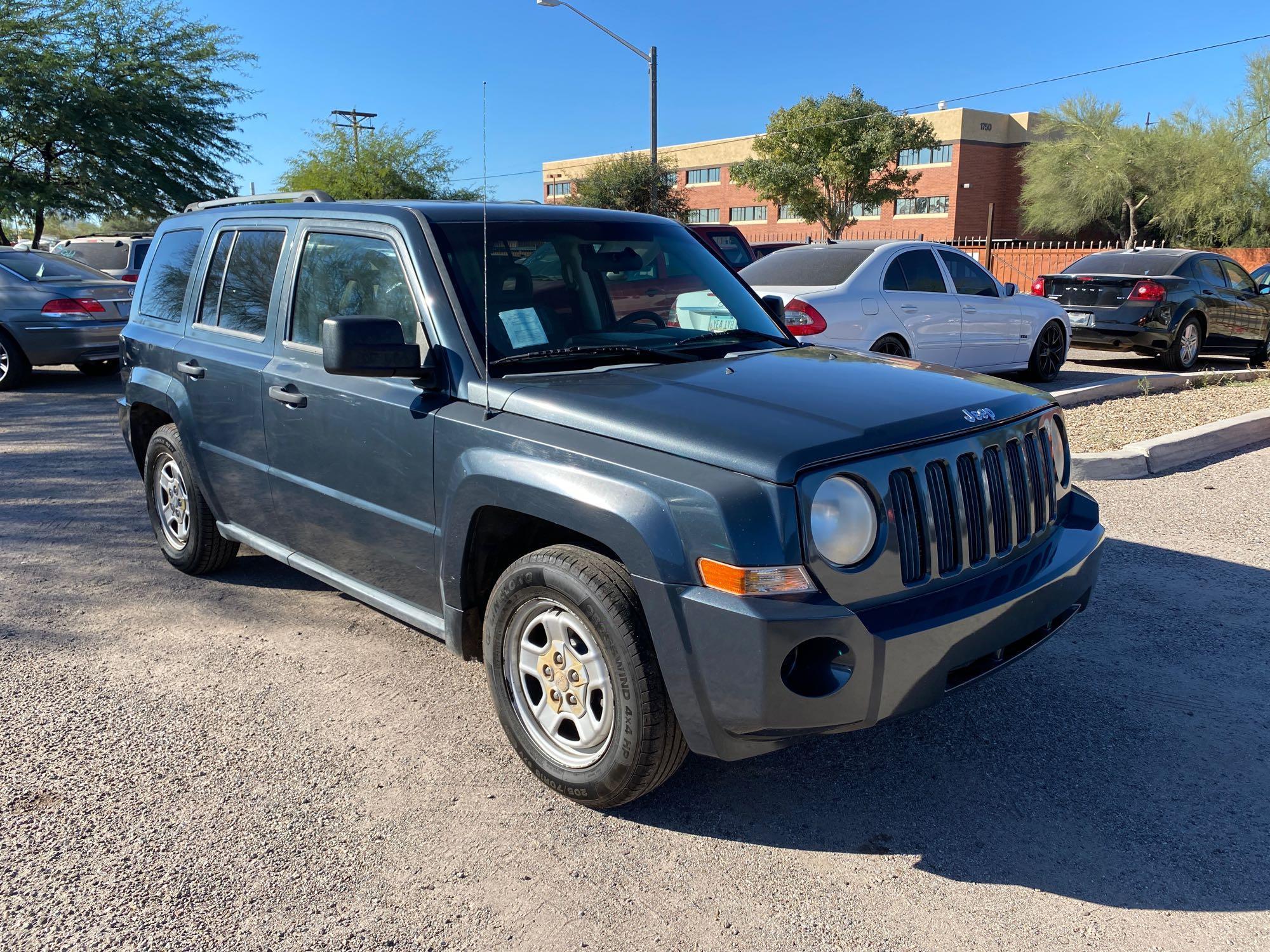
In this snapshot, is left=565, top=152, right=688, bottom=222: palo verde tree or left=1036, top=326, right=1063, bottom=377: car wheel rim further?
left=565, top=152, right=688, bottom=222: palo verde tree

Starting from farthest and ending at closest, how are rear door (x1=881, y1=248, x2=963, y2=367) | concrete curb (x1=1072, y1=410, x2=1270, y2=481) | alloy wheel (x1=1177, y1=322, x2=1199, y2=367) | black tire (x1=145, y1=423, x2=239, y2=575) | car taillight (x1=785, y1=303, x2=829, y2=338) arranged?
alloy wheel (x1=1177, y1=322, x2=1199, y2=367) → rear door (x1=881, y1=248, x2=963, y2=367) → car taillight (x1=785, y1=303, x2=829, y2=338) → concrete curb (x1=1072, y1=410, x2=1270, y2=481) → black tire (x1=145, y1=423, x2=239, y2=575)

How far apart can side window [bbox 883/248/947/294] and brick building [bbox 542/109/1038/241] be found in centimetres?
4748

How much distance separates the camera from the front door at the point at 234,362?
4523 millimetres

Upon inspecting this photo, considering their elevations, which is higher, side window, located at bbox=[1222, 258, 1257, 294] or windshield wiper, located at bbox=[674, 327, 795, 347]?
side window, located at bbox=[1222, 258, 1257, 294]

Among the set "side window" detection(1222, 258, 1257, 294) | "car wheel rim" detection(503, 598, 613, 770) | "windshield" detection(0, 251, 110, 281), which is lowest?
"car wheel rim" detection(503, 598, 613, 770)

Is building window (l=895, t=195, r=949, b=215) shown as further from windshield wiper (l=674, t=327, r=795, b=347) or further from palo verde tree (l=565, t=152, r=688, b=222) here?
windshield wiper (l=674, t=327, r=795, b=347)

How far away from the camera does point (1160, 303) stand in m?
12.8

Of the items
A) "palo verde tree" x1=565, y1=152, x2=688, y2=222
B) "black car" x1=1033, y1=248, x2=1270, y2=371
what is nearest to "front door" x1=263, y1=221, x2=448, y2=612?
"black car" x1=1033, y1=248, x2=1270, y2=371

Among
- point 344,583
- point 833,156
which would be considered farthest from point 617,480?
point 833,156

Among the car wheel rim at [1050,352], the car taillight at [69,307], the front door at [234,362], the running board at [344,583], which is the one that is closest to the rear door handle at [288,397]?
the front door at [234,362]

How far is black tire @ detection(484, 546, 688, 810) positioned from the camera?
117 inches

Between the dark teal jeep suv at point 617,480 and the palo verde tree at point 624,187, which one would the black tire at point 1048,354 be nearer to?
the dark teal jeep suv at point 617,480

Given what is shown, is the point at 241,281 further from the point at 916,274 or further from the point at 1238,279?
the point at 1238,279

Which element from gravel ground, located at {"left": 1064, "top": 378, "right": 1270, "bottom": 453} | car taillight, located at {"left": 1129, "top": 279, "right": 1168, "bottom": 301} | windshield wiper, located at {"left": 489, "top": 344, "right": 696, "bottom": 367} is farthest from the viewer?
car taillight, located at {"left": 1129, "top": 279, "right": 1168, "bottom": 301}
